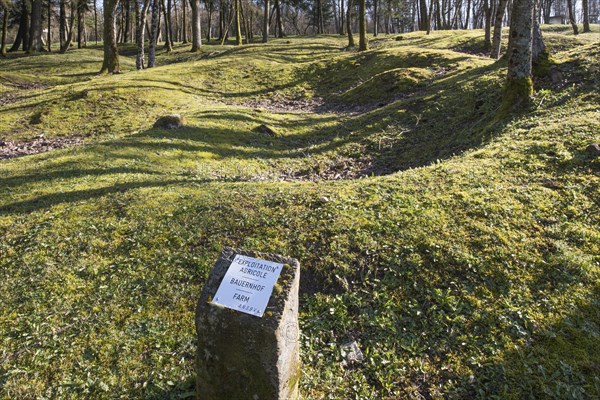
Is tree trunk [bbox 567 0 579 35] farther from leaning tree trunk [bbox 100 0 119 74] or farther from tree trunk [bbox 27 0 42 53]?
tree trunk [bbox 27 0 42 53]

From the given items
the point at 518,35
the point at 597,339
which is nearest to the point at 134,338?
the point at 597,339

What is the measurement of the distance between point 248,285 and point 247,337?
0.39m

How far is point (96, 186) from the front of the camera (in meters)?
7.68

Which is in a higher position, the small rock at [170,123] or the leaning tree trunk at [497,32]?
the leaning tree trunk at [497,32]

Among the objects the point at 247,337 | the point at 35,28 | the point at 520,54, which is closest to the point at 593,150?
the point at 520,54

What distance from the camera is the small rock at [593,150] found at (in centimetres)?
689

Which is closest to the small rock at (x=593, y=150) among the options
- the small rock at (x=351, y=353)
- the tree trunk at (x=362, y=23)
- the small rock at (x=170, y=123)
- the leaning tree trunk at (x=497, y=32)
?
the small rock at (x=351, y=353)

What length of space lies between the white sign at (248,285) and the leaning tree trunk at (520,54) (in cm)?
946

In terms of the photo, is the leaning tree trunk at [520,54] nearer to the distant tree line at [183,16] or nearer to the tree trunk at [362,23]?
the distant tree line at [183,16]

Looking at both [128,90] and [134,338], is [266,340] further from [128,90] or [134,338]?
[128,90]

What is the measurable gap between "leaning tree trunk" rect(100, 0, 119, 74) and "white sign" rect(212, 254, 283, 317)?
2232 cm

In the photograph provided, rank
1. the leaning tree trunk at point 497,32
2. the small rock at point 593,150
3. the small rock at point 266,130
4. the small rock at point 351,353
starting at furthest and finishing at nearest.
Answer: the leaning tree trunk at point 497,32, the small rock at point 266,130, the small rock at point 593,150, the small rock at point 351,353

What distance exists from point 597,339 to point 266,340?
3.62 m

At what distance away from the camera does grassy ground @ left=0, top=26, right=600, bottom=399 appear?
13.0 feet
